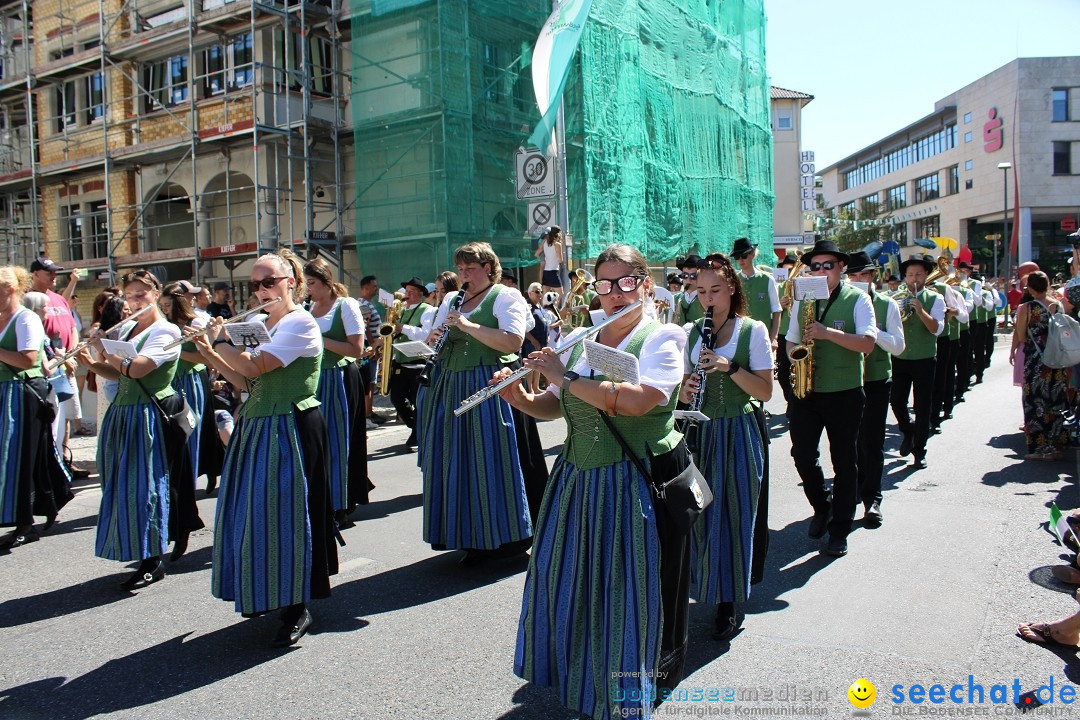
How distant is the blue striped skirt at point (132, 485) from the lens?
4938mm

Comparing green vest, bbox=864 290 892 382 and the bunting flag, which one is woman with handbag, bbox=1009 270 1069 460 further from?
the bunting flag

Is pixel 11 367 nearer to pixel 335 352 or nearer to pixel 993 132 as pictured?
pixel 335 352

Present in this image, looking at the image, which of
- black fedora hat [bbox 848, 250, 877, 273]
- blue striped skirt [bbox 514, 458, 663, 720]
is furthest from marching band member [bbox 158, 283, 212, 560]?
black fedora hat [bbox 848, 250, 877, 273]

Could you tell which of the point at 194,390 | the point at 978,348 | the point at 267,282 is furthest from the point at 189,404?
the point at 978,348

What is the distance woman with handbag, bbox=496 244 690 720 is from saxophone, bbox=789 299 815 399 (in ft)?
7.87

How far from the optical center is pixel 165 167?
19516mm

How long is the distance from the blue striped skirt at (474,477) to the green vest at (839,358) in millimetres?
2020

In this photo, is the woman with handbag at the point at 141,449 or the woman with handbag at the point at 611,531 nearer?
the woman with handbag at the point at 611,531

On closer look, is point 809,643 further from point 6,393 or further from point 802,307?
point 6,393

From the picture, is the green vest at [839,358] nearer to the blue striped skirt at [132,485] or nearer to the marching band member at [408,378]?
the blue striped skirt at [132,485]

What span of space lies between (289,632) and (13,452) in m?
2.98

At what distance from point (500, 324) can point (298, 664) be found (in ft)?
7.38

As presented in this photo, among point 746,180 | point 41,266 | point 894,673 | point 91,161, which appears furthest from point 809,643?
point 746,180

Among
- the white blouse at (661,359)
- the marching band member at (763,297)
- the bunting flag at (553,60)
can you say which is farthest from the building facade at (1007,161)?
the white blouse at (661,359)
